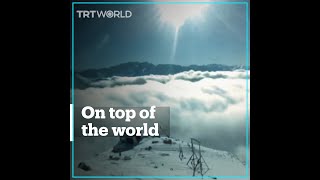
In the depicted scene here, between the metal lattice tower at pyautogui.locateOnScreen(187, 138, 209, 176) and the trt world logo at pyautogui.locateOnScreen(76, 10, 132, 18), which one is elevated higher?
the trt world logo at pyautogui.locateOnScreen(76, 10, 132, 18)

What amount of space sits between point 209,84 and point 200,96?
11 cm

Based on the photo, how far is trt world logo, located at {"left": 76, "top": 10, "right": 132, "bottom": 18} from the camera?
3799 mm

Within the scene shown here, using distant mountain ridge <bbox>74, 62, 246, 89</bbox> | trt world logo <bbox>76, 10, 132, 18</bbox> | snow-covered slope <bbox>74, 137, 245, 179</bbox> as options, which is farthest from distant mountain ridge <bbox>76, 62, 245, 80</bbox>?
snow-covered slope <bbox>74, 137, 245, 179</bbox>

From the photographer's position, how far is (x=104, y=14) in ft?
12.5

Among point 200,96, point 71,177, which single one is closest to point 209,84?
point 200,96

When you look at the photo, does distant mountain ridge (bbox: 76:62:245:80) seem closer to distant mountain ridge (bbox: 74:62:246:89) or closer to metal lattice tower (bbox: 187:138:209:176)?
distant mountain ridge (bbox: 74:62:246:89)

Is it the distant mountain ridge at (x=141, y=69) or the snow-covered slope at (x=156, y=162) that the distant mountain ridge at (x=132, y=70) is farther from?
the snow-covered slope at (x=156, y=162)

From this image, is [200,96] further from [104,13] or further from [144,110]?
[104,13]

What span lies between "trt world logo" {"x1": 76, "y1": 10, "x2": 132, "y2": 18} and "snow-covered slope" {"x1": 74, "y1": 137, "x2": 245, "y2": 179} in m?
0.92

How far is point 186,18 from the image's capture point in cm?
380

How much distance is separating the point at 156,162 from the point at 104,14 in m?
1.15

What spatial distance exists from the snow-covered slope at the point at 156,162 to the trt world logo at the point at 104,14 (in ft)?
3.03

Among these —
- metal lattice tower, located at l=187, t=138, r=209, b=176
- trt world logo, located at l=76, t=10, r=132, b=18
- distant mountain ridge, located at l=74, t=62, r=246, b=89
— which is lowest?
metal lattice tower, located at l=187, t=138, r=209, b=176

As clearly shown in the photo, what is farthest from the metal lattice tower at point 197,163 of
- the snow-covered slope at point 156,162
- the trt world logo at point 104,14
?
the trt world logo at point 104,14
